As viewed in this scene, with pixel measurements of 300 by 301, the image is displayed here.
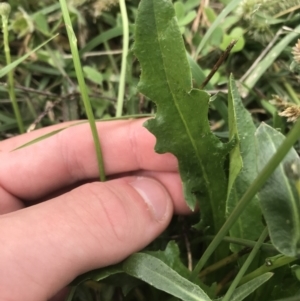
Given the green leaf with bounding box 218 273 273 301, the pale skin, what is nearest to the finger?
the pale skin

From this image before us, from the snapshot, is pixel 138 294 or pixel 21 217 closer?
pixel 21 217

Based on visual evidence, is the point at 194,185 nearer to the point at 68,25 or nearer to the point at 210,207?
the point at 210,207

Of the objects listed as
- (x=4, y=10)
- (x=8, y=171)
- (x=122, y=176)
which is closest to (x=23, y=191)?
(x=8, y=171)

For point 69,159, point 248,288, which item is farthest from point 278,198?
point 69,159

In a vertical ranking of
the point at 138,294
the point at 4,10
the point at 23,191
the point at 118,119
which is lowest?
the point at 138,294

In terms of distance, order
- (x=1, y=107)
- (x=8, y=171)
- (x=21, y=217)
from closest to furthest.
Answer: (x=21, y=217)
(x=8, y=171)
(x=1, y=107)

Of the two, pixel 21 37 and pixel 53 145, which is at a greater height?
pixel 21 37

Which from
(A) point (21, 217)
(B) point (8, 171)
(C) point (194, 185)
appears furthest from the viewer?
(B) point (8, 171)
